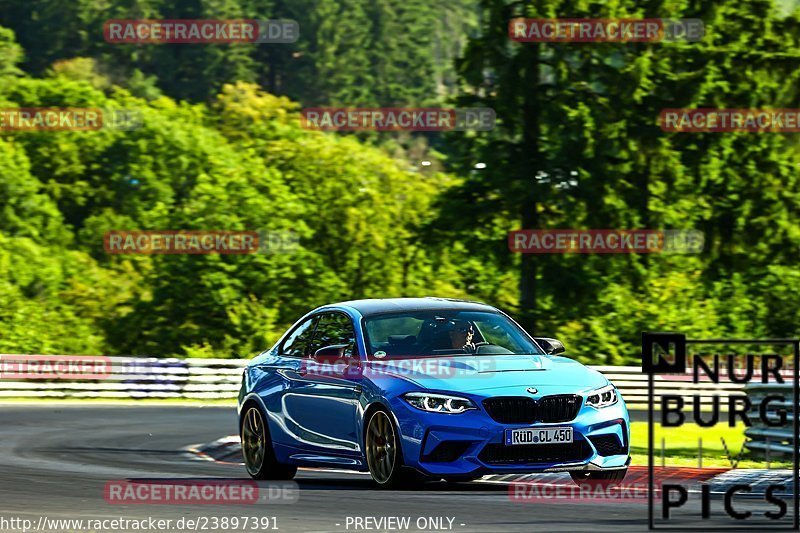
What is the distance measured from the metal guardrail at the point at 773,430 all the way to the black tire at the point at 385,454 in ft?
9.00

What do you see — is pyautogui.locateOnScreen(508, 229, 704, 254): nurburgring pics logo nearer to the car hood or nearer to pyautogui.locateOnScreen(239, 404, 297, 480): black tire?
pyautogui.locateOnScreen(239, 404, 297, 480): black tire

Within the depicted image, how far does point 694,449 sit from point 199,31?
12254 centimetres

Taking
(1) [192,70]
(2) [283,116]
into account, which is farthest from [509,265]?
(1) [192,70]

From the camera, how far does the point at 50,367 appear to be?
40156 millimetres

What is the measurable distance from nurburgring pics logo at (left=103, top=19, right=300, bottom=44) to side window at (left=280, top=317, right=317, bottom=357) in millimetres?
101606

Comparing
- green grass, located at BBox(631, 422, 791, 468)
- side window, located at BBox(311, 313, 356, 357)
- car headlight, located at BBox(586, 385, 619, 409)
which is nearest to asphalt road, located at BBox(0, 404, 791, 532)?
car headlight, located at BBox(586, 385, 619, 409)

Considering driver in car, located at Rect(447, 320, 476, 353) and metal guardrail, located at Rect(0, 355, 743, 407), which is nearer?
driver in car, located at Rect(447, 320, 476, 353)

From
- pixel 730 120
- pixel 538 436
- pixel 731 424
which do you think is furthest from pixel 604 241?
pixel 731 424

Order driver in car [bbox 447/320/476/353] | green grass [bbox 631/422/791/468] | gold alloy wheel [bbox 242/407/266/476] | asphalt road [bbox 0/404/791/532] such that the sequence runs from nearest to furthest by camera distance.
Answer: asphalt road [bbox 0/404/791/532], driver in car [bbox 447/320/476/353], gold alloy wheel [bbox 242/407/266/476], green grass [bbox 631/422/791/468]

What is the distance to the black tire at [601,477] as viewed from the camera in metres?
12.7

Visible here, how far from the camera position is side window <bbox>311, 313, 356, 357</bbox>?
13.8m

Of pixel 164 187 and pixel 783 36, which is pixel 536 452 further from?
pixel 164 187

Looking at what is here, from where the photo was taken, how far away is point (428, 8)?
160 meters

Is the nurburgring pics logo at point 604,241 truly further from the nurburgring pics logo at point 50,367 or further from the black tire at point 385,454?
the black tire at point 385,454
